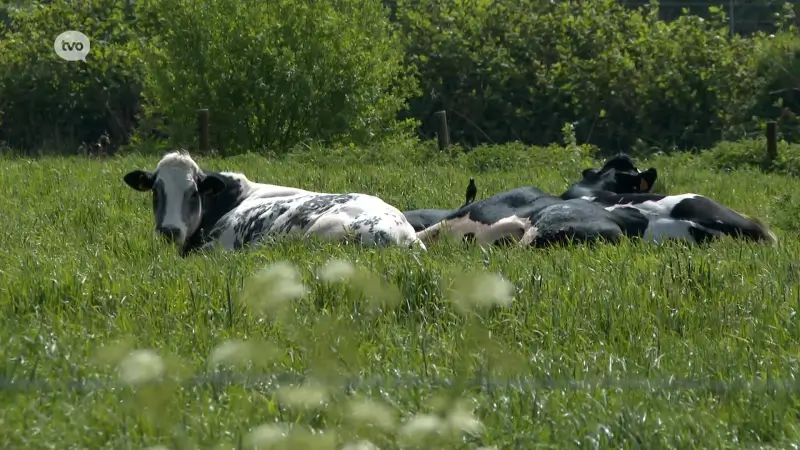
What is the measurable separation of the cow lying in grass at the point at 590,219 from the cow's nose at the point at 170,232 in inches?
77.9

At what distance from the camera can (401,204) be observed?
13.9m

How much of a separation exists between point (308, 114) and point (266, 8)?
2.42 metres

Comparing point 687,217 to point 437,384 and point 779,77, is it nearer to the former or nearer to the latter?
point 437,384

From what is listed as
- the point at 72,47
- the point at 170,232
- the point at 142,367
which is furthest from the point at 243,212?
the point at 72,47

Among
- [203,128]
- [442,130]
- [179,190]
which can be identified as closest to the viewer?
[179,190]

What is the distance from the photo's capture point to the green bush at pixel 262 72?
2698cm

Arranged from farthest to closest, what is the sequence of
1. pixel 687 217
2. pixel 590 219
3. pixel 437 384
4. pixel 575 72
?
pixel 575 72 → pixel 687 217 → pixel 590 219 → pixel 437 384

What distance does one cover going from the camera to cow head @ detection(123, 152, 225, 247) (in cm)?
1143

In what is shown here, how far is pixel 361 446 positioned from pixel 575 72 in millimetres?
31471

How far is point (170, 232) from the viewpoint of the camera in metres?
11.2

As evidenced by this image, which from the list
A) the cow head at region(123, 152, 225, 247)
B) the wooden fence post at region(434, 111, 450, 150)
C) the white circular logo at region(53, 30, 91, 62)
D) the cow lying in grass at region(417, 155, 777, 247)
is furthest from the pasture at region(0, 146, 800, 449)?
the white circular logo at region(53, 30, 91, 62)

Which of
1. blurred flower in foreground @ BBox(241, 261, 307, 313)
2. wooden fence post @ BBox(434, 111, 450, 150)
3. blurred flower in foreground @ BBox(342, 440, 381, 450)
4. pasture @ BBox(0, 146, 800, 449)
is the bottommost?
wooden fence post @ BBox(434, 111, 450, 150)

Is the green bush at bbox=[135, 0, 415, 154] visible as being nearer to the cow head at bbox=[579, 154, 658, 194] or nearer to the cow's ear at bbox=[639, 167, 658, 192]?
the cow head at bbox=[579, 154, 658, 194]

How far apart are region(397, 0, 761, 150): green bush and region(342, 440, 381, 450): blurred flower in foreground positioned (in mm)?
28786
